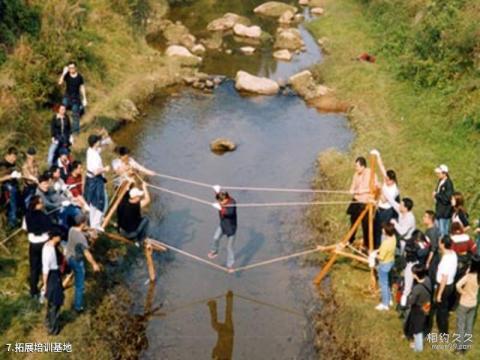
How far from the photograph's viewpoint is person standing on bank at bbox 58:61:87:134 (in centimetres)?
2038

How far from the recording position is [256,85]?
30.5 meters

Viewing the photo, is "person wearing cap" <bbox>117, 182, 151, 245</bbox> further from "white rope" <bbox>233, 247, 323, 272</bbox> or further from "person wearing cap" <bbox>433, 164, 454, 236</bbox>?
"person wearing cap" <bbox>433, 164, 454, 236</bbox>

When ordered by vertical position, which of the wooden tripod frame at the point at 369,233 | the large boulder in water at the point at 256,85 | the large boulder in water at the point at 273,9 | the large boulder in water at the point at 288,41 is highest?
the wooden tripod frame at the point at 369,233

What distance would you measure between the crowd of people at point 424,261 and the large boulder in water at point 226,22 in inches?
1085

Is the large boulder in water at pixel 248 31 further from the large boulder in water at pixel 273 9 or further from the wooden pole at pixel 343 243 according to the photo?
the wooden pole at pixel 343 243

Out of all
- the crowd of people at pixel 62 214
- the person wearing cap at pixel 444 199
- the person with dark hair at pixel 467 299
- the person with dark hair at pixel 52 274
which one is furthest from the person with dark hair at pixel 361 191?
the person with dark hair at pixel 52 274

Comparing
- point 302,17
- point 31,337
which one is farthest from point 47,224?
point 302,17

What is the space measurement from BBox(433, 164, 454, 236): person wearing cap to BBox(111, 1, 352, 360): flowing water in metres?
3.66

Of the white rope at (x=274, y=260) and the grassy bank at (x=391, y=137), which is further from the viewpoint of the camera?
the white rope at (x=274, y=260)

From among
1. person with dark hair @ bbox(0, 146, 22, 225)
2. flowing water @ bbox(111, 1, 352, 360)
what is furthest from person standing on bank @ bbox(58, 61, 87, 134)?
person with dark hair @ bbox(0, 146, 22, 225)

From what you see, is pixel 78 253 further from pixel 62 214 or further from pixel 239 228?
pixel 239 228

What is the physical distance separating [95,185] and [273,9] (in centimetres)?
3331

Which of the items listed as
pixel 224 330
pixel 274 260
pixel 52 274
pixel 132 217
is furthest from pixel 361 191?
pixel 52 274

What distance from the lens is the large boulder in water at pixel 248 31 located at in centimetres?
3981
